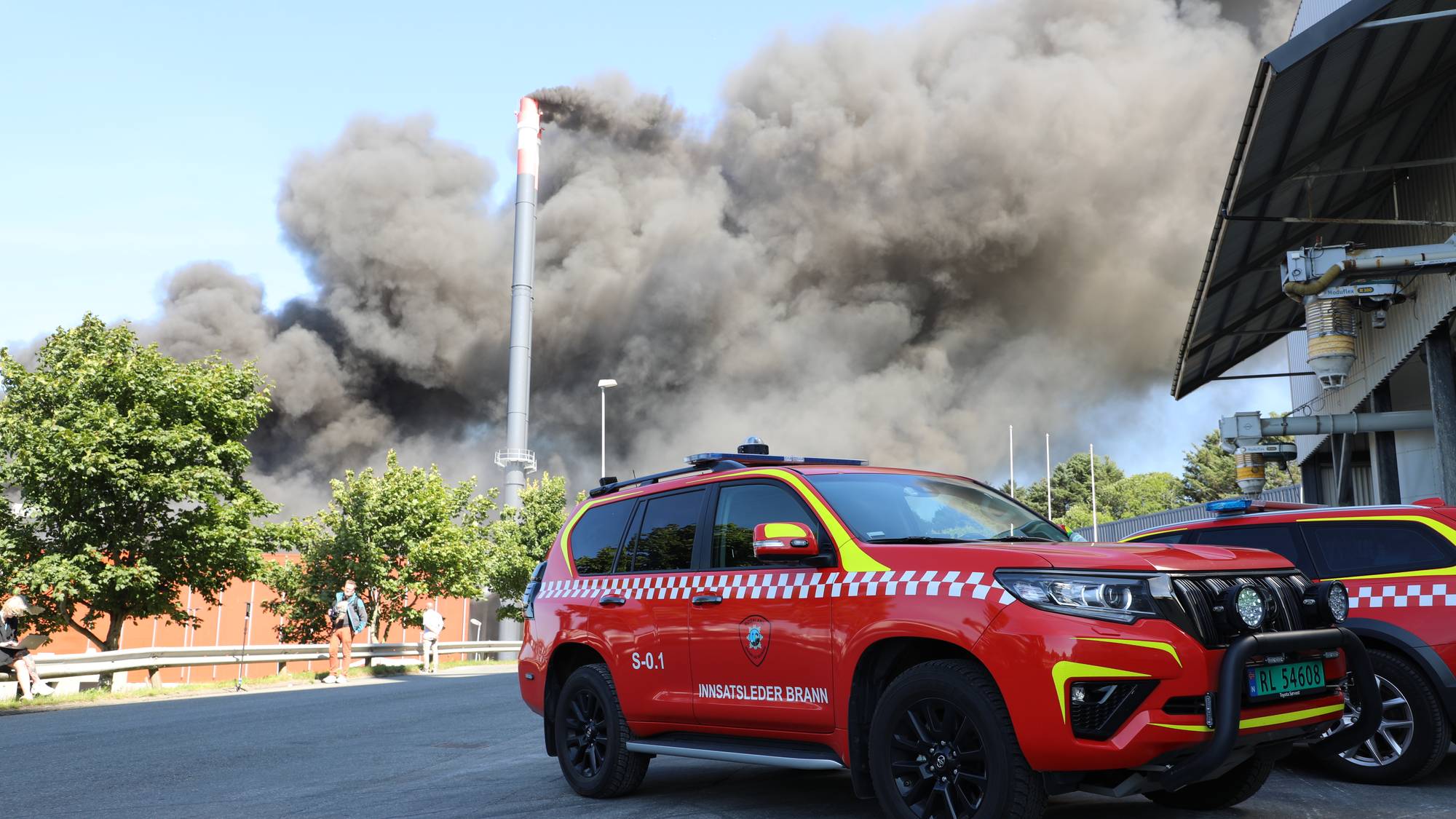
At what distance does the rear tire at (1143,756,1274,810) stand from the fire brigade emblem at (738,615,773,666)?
5.99 ft

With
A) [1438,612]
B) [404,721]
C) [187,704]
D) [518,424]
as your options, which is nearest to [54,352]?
[187,704]

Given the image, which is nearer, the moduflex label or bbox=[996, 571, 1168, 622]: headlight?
bbox=[996, 571, 1168, 622]: headlight

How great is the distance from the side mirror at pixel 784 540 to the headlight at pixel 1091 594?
3.11 ft

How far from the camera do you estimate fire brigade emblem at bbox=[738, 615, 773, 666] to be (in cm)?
529

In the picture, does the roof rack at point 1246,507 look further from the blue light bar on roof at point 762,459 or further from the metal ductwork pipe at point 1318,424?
the metal ductwork pipe at point 1318,424

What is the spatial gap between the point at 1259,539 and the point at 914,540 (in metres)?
3.21

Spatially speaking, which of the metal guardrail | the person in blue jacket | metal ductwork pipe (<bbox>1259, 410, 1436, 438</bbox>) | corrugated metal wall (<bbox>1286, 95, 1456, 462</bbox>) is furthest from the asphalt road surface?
metal ductwork pipe (<bbox>1259, 410, 1436, 438</bbox>)

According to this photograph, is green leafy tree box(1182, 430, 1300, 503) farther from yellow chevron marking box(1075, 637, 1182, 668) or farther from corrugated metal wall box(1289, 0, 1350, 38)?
yellow chevron marking box(1075, 637, 1182, 668)

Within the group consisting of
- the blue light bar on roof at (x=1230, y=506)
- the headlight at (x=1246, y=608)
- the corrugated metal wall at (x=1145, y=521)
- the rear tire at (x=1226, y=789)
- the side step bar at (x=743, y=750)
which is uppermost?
the corrugated metal wall at (x=1145, y=521)

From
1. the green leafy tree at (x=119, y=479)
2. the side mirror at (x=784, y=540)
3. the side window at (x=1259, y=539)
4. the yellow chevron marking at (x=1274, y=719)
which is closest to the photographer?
the yellow chevron marking at (x=1274, y=719)

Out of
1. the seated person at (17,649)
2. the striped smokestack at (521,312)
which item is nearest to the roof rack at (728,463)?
the seated person at (17,649)

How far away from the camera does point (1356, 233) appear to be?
20.1 meters

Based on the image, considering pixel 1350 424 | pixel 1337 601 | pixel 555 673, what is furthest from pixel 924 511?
pixel 1350 424

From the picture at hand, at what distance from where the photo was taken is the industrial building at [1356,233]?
12.0m
